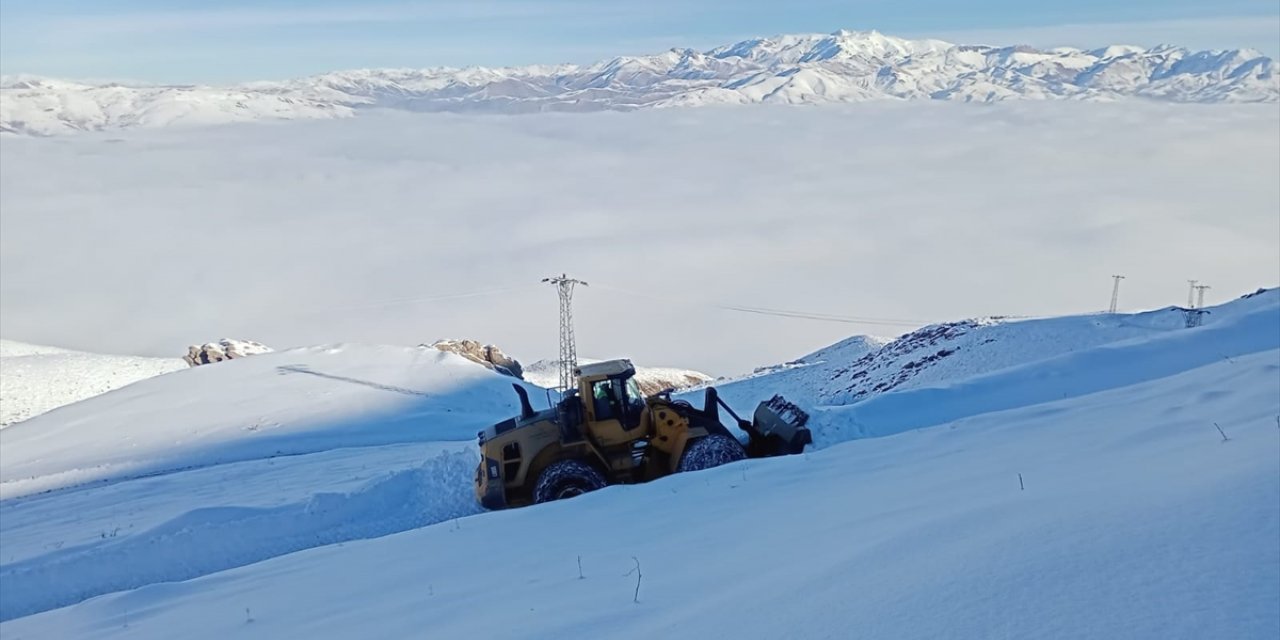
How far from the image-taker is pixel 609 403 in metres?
13.7

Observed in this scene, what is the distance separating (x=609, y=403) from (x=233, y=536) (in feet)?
19.9

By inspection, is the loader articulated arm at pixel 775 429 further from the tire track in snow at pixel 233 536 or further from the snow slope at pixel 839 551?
the tire track in snow at pixel 233 536

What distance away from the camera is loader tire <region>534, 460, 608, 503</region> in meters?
13.1

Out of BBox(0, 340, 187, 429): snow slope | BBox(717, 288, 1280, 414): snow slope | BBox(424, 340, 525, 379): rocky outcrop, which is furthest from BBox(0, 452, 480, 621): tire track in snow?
BBox(0, 340, 187, 429): snow slope

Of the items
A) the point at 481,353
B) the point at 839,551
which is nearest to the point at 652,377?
the point at 481,353

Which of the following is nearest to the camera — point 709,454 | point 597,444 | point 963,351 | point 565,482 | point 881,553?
point 881,553

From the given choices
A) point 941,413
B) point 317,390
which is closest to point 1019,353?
point 941,413

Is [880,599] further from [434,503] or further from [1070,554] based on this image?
[434,503]

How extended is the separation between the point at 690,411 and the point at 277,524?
262 inches

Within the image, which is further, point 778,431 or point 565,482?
point 778,431

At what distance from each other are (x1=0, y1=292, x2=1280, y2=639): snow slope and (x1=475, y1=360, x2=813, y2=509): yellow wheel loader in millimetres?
1420

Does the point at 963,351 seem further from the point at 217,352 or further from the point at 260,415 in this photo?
the point at 217,352

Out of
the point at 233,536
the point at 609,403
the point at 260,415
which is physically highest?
the point at 609,403

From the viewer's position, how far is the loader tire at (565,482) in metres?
13.1
